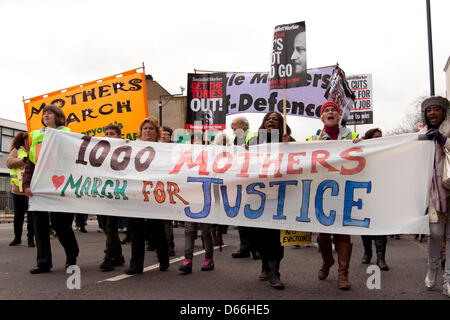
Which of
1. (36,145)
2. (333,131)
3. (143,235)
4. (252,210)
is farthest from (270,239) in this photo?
(36,145)

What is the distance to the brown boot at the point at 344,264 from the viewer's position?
13.9 feet

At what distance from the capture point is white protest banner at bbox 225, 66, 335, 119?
11.1 m

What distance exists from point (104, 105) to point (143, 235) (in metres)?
4.59

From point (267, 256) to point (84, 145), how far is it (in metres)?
2.75

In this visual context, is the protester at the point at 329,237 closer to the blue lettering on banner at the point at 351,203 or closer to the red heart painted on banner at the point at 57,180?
the blue lettering on banner at the point at 351,203

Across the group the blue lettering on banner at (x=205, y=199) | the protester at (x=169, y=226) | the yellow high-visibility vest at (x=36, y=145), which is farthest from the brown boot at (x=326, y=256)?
the yellow high-visibility vest at (x=36, y=145)

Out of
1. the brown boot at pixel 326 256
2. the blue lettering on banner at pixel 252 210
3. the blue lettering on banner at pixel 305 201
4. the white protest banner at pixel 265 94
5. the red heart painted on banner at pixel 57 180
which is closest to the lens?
the blue lettering on banner at pixel 305 201

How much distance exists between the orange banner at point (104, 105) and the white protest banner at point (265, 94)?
10.7 ft

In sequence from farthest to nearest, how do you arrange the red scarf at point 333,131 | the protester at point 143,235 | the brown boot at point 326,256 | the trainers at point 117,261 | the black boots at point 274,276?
1. the trainers at point 117,261
2. the protester at point 143,235
3. the red scarf at point 333,131
4. the brown boot at point 326,256
5. the black boots at point 274,276

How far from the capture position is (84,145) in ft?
17.4

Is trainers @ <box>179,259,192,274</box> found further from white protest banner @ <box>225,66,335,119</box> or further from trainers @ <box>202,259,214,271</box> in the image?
white protest banner @ <box>225,66,335,119</box>

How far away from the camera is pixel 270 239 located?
4.48 m
